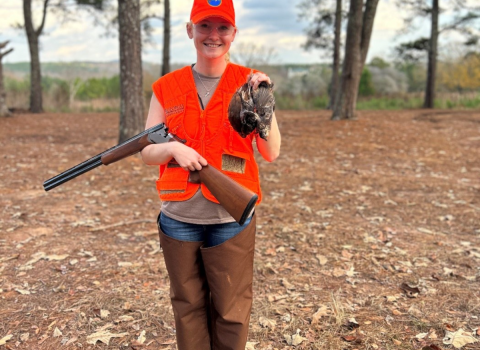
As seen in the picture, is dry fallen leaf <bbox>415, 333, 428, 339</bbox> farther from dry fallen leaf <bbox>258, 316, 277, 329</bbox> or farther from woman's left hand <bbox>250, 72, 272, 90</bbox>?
woman's left hand <bbox>250, 72, 272, 90</bbox>

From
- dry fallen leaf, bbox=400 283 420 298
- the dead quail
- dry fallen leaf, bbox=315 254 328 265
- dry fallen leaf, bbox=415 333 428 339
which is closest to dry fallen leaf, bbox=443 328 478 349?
dry fallen leaf, bbox=415 333 428 339

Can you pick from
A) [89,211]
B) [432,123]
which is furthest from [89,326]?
[432,123]

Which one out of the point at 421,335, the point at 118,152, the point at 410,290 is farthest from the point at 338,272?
the point at 118,152

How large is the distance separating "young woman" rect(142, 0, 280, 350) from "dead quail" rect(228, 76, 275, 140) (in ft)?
0.35

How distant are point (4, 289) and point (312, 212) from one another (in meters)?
3.89

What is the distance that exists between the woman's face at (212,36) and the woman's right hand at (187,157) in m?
0.48

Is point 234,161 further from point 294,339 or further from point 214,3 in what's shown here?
point 294,339

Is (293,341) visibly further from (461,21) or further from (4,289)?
(461,21)

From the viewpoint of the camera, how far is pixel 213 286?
2264mm

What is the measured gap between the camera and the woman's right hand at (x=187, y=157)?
6.52ft

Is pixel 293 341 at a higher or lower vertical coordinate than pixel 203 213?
lower

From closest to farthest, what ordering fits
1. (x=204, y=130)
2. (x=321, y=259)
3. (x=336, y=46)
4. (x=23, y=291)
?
(x=204, y=130) < (x=23, y=291) < (x=321, y=259) < (x=336, y=46)

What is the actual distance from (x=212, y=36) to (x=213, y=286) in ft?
4.25

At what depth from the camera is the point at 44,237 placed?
199 inches
